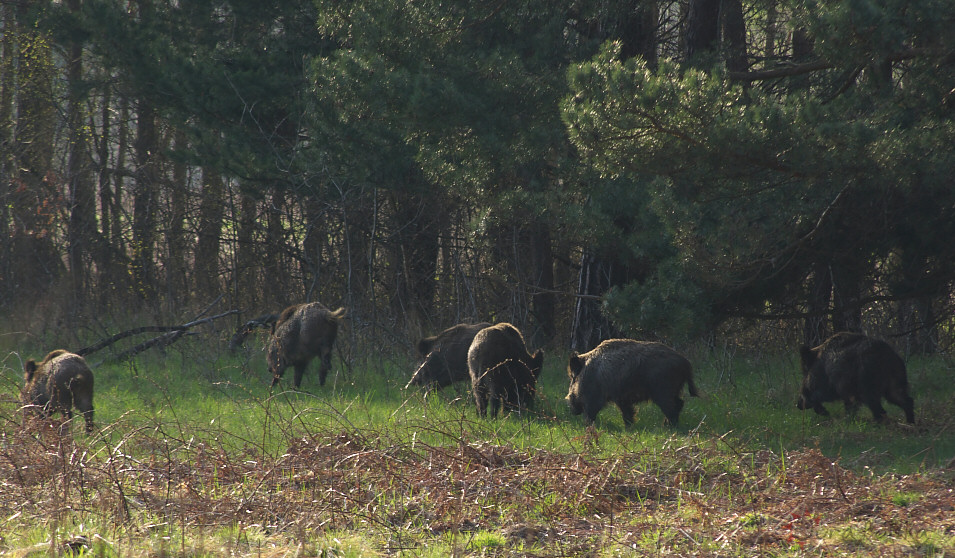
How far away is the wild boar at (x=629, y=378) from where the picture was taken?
9.27 m

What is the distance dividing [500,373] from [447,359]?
70.0 inches

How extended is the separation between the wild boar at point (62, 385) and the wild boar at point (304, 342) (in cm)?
297

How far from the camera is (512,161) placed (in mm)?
11648

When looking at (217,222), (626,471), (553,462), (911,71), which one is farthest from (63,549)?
(217,222)

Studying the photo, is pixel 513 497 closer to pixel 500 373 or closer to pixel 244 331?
pixel 500 373

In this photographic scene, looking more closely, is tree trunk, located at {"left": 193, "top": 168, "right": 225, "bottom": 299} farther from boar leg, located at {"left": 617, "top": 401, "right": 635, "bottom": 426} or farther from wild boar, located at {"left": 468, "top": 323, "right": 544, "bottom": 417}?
boar leg, located at {"left": 617, "top": 401, "right": 635, "bottom": 426}

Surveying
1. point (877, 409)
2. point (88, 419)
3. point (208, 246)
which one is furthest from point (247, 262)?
point (877, 409)

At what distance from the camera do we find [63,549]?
5305mm

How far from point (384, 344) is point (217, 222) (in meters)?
6.80

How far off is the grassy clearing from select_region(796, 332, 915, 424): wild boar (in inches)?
11.9

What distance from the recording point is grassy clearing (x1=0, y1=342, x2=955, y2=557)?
5535mm

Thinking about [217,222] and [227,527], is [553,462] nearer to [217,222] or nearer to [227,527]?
[227,527]

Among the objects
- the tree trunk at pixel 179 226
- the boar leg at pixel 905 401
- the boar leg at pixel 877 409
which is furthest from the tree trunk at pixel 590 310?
the tree trunk at pixel 179 226

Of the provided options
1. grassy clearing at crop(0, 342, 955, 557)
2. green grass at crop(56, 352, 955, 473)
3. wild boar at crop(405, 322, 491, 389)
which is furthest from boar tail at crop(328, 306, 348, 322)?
grassy clearing at crop(0, 342, 955, 557)
